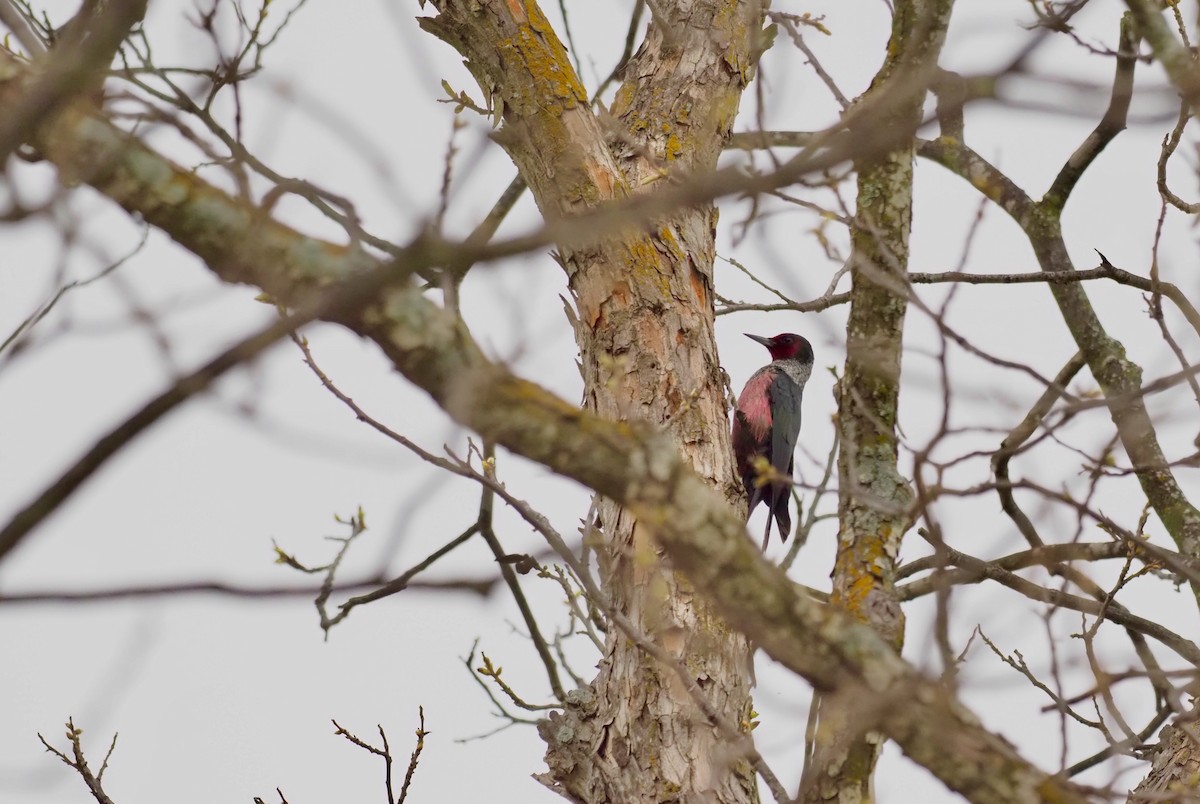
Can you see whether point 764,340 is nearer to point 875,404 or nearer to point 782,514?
point 782,514

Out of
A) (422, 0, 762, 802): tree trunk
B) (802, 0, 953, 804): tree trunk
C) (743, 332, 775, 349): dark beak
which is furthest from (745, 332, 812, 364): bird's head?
(802, 0, 953, 804): tree trunk

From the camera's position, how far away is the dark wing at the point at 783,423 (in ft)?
21.5

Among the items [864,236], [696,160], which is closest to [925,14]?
[864,236]

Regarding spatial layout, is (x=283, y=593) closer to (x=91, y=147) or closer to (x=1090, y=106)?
(x=91, y=147)

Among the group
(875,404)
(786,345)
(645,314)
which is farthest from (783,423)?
(875,404)

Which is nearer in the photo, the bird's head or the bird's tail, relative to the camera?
the bird's tail

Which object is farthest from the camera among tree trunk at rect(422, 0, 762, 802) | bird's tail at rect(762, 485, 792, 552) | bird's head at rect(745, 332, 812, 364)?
bird's head at rect(745, 332, 812, 364)

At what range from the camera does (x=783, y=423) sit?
6.68 meters

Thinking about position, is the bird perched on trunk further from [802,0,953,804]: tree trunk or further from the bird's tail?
[802,0,953,804]: tree trunk

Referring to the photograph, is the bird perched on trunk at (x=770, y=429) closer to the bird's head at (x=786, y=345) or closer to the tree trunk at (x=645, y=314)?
the bird's head at (x=786, y=345)

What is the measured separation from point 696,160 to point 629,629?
236 cm

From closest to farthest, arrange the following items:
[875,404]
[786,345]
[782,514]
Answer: [875,404], [782,514], [786,345]

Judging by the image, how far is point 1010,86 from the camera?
1318 mm

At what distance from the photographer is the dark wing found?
258 inches
